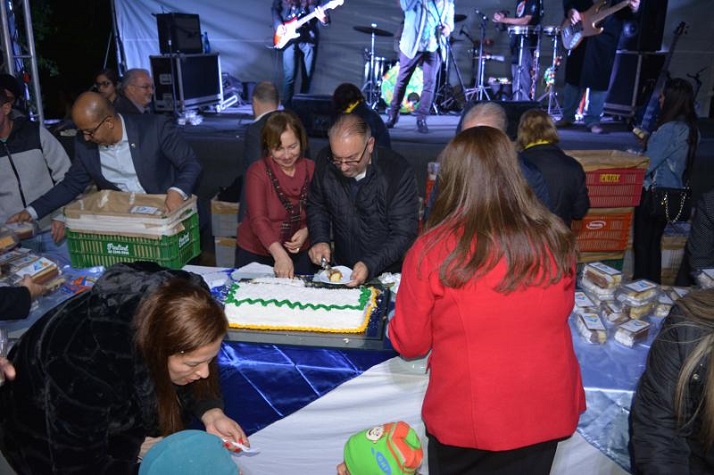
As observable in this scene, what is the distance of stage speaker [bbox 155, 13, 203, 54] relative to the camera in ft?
28.6

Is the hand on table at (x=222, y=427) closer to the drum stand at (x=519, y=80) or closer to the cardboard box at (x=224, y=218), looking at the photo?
the cardboard box at (x=224, y=218)

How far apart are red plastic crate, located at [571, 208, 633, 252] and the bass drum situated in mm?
5731

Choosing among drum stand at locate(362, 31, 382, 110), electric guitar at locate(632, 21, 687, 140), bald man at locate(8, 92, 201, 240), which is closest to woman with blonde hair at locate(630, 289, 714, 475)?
bald man at locate(8, 92, 201, 240)

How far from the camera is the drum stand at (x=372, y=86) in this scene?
9.69 meters

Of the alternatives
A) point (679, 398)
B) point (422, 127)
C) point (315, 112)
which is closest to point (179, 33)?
point (315, 112)

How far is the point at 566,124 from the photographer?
8531 millimetres

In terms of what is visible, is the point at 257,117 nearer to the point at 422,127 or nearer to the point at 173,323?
the point at 173,323

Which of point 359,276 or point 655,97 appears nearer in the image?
point 359,276

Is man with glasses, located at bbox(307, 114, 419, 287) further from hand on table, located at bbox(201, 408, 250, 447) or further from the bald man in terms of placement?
hand on table, located at bbox(201, 408, 250, 447)

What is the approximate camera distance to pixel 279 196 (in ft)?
10.2

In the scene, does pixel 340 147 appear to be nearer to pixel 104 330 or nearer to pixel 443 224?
pixel 443 224

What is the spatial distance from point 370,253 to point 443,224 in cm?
139

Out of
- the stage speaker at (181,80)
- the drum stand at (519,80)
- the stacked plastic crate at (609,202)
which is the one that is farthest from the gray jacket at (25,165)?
the drum stand at (519,80)

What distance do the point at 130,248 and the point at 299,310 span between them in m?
0.95
